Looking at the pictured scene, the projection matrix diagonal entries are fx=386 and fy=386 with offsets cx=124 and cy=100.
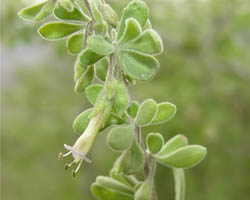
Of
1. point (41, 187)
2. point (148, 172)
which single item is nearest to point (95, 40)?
point (148, 172)

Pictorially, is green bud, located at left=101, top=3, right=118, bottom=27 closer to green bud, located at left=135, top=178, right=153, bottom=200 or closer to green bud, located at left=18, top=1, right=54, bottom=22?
green bud, located at left=18, top=1, right=54, bottom=22

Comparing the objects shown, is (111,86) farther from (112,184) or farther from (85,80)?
(112,184)

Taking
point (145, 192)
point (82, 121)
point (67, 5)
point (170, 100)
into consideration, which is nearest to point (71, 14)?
point (67, 5)

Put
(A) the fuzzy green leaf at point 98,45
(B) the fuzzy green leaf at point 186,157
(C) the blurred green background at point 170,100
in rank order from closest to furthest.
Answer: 1. (A) the fuzzy green leaf at point 98,45
2. (B) the fuzzy green leaf at point 186,157
3. (C) the blurred green background at point 170,100

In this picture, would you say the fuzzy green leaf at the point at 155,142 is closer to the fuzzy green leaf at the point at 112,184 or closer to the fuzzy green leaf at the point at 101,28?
the fuzzy green leaf at the point at 112,184

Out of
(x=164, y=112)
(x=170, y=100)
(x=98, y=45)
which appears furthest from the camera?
(x=170, y=100)

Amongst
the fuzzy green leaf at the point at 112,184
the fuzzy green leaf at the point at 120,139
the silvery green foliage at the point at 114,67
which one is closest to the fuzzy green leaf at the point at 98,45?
the silvery green foliage at the point at 114,67

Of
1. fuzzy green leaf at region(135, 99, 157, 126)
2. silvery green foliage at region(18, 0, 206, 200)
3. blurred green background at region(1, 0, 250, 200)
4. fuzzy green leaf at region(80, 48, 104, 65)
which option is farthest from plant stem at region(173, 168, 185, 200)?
blurred green background at region(1, 0, 250, 200)
